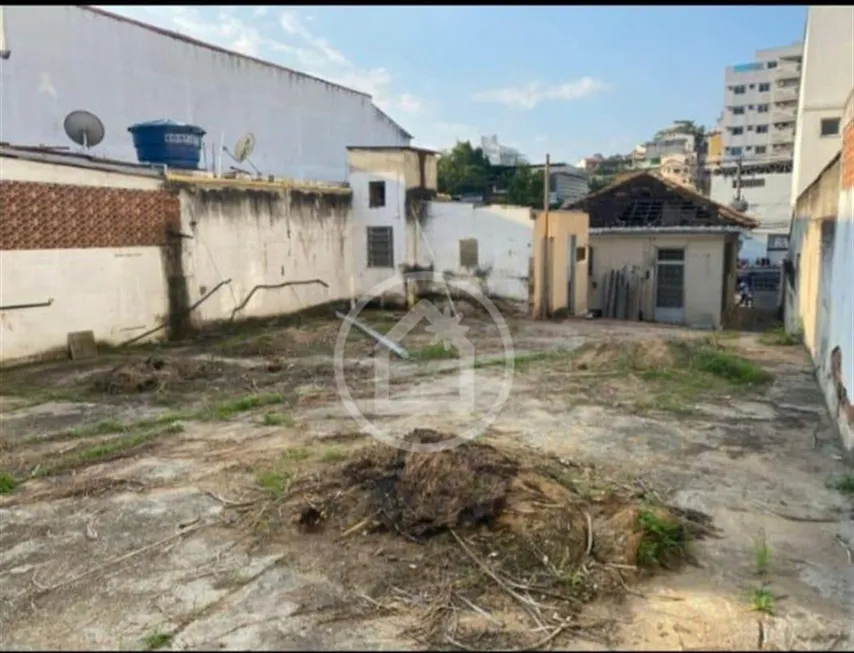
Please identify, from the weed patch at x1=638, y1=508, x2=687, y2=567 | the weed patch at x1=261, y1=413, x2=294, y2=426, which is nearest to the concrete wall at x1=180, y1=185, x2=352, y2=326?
the weed patch at x1=261, y1=413, x2=294, y2=426

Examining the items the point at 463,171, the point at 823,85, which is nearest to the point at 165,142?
the point at 463,171

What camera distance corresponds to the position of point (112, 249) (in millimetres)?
10594

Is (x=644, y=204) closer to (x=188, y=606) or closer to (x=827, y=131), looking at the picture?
(x=827, y=131)

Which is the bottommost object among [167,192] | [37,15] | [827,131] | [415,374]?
[415,374]

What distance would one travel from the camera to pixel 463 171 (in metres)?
24.4

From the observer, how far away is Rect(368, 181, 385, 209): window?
1534 cm

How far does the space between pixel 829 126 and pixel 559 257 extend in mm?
9757

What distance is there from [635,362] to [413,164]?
8212mm

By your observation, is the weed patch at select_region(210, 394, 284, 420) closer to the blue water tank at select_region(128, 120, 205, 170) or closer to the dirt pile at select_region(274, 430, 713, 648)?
the dirt pile at select_region(274, 430, 713, 648)

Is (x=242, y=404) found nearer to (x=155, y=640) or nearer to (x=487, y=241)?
(x=155, y=640)

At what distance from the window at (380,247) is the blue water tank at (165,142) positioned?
15.7ft

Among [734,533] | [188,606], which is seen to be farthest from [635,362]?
[188,606]
